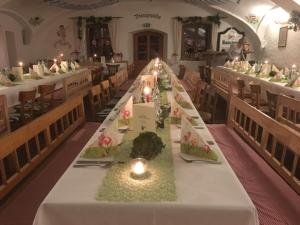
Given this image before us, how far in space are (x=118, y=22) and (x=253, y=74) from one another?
25.8 ft

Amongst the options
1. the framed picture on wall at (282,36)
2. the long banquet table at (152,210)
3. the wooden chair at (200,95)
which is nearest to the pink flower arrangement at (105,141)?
the long banquet table at (152,210)

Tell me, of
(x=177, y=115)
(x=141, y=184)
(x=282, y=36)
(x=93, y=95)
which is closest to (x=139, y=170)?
(x=141, y=184)

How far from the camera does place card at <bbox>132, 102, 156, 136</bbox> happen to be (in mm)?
1995

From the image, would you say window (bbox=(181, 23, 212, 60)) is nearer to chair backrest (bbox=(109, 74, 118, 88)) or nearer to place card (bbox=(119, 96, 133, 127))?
chair backrest (bbox=(109, 74, 118, 88))

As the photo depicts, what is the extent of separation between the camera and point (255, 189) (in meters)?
2.10

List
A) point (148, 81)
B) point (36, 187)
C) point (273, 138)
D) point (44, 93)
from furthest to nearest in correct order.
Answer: point (44, 93)
point (148, 81)
point (273, 138)
point (36, 187)

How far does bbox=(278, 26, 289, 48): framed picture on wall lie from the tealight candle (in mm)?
→ 9463

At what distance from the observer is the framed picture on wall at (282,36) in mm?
9641

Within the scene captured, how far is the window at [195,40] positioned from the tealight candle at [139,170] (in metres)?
11.7

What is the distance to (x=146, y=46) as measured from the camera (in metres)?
13.4

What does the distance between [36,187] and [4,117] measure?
1.52 meters

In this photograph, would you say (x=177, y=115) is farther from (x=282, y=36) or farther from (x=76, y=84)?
(x=282, y=36)

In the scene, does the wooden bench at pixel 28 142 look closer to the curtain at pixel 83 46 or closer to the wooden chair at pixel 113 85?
the wooden chair at pixel 113 85

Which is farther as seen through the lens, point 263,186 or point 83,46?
point 83,46
